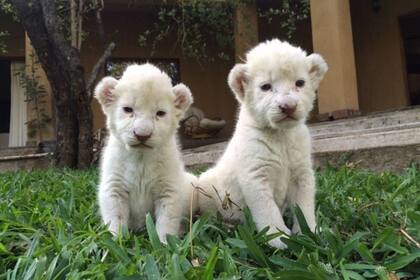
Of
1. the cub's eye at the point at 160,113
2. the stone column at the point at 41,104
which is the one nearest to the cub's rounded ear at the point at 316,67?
the cub's eye at the point at 160,113

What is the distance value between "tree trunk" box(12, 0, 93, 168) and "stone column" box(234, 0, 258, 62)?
4959mm

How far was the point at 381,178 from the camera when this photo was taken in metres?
4.64

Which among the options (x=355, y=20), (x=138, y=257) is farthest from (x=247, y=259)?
(x=355, y=20)

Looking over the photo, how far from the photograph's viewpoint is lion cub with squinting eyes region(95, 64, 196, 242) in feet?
10.4

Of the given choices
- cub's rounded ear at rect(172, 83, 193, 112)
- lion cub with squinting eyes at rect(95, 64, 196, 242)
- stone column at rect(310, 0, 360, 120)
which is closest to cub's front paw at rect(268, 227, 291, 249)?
lion cub with squinting eyes at rect(95, 64, 196, 242)

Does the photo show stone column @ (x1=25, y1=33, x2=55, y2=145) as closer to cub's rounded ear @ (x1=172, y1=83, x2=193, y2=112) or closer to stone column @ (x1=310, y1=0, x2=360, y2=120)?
stone column @ (x1=310, y1=0, x2=360, y2=120)

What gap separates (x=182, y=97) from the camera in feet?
11.5

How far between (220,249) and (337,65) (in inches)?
368

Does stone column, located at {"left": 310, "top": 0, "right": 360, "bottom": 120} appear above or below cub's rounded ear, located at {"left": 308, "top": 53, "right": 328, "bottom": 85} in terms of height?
above

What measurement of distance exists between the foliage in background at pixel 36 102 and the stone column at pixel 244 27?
5313mm

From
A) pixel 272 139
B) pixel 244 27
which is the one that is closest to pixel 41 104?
pixel 244 27

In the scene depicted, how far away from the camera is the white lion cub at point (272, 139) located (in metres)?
3.03

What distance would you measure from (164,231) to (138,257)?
0.64 metres

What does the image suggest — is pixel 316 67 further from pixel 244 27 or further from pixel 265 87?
pixel 244 27
